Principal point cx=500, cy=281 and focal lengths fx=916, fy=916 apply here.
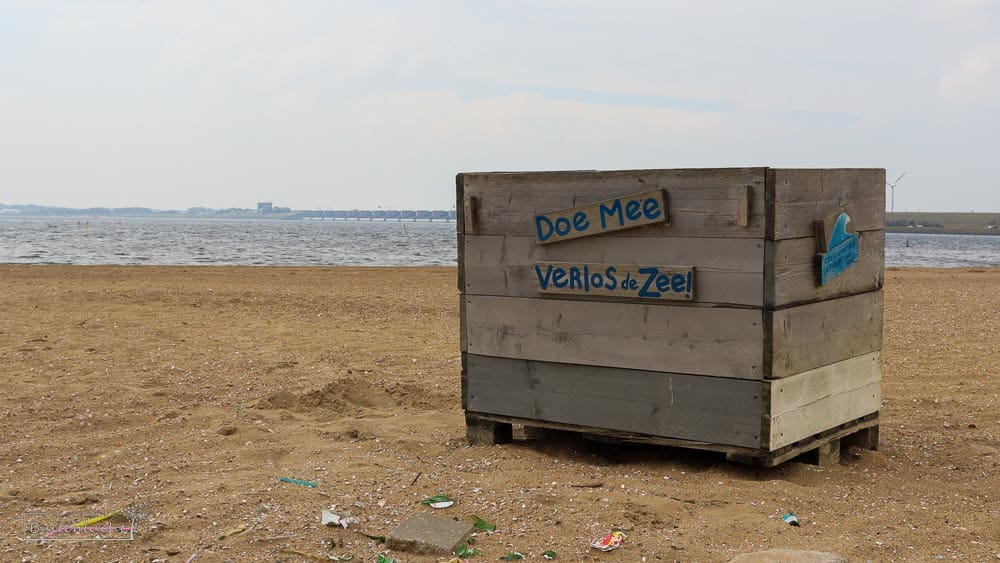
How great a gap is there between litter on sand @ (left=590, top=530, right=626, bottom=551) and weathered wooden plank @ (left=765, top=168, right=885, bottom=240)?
5.58 ft

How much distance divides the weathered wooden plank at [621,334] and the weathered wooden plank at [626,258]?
0.08 m

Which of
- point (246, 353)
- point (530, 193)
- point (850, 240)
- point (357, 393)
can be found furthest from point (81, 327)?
point (850, 240)

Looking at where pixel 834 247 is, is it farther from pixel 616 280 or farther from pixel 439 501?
pixel 439 501

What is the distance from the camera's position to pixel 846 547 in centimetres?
391

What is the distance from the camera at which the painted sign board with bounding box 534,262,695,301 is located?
16.1ft

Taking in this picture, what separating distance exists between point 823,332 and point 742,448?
2.69ft

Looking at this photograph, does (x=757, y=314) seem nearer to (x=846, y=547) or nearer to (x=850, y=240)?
(x=850, y=240)

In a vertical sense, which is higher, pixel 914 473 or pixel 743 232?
pixel 743 232

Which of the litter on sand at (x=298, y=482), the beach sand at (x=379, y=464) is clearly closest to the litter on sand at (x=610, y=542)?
the beach sand at (x=379, y=464)

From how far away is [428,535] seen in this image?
402cm

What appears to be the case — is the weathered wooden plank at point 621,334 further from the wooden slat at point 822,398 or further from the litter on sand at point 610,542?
the litter on sand at point 610,542

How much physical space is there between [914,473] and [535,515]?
2415 mm

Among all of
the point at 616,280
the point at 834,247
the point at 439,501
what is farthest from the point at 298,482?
the point at 834,247

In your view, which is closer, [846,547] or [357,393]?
[846,547]
